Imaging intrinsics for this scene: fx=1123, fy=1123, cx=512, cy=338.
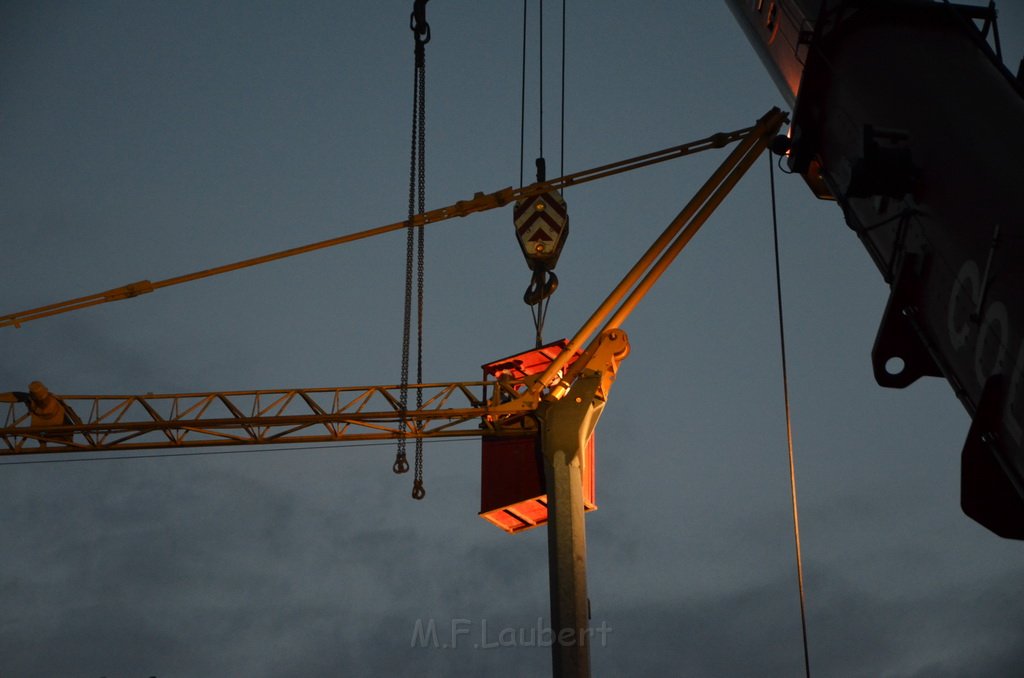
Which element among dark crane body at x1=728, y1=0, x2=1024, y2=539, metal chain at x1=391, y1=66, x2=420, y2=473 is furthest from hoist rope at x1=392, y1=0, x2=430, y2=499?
dark crane body at x1=728, y1=0, x2=1024, y2=539

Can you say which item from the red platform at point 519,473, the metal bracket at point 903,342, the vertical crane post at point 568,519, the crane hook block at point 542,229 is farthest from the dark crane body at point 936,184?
the crane hook block at point 542,229

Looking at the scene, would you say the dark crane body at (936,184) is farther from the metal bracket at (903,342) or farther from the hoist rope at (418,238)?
the hoist rope at (418,238)

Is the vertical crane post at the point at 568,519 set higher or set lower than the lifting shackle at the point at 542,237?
lower

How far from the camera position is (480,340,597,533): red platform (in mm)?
21562

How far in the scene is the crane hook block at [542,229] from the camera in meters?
22.5

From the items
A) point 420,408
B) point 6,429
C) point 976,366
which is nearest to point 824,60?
point 976,366

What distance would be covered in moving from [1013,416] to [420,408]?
19582mm

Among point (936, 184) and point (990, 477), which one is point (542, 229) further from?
point (990, 477)

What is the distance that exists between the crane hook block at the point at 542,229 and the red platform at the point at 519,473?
5.71 feet

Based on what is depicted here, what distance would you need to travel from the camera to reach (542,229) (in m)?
22.5

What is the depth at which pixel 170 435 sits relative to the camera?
27312 mm

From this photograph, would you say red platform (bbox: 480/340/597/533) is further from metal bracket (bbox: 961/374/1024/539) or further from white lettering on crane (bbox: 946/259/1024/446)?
white lettering on crane (bbox: 946/259/1024/446)

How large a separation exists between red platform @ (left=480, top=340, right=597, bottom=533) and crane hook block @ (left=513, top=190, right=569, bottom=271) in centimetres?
174

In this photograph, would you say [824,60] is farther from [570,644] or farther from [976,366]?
[570,644]
